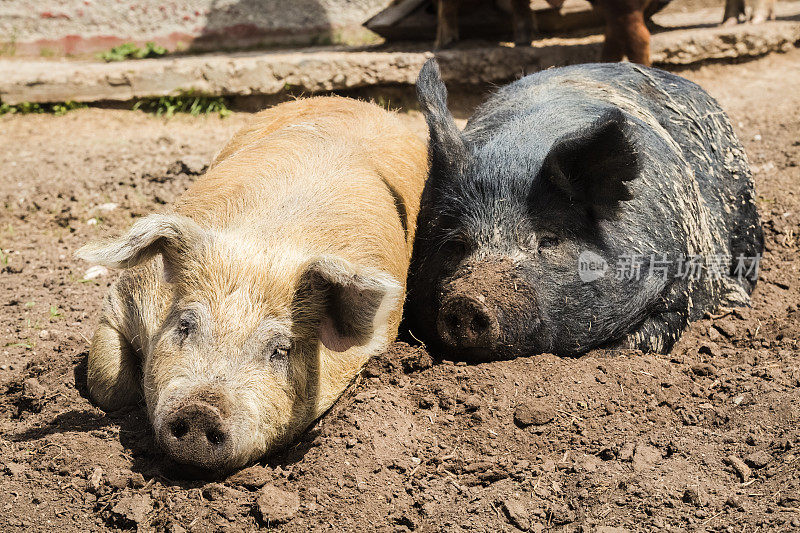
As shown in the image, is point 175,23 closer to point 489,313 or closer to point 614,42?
point 614,42

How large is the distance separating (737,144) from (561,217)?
2.41 metres

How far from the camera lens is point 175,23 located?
10.9m

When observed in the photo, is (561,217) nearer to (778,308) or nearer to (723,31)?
(778,308)

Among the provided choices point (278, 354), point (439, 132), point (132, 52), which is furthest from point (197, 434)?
point (132, 52)

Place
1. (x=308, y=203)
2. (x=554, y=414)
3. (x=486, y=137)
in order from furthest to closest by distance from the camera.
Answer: (x=486, y=137) → (x=308, y=203) → (x=554, y=414)

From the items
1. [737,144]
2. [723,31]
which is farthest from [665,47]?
[737,144]

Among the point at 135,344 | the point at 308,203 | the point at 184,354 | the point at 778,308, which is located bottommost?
the point at 778,308

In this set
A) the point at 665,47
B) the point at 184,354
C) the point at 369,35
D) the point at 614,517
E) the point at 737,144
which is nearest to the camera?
the point at 614,517

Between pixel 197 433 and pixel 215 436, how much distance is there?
0.07 metres

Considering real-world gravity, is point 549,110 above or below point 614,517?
above

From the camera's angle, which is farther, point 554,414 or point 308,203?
point 308,203

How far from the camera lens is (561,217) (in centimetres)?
468

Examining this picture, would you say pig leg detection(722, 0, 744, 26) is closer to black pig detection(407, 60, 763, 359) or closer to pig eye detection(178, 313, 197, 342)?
black pig detection(407, 60, 763, 359)

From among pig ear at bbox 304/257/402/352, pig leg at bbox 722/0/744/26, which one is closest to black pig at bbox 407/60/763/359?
pig ear at bbox 304/257/402/352
